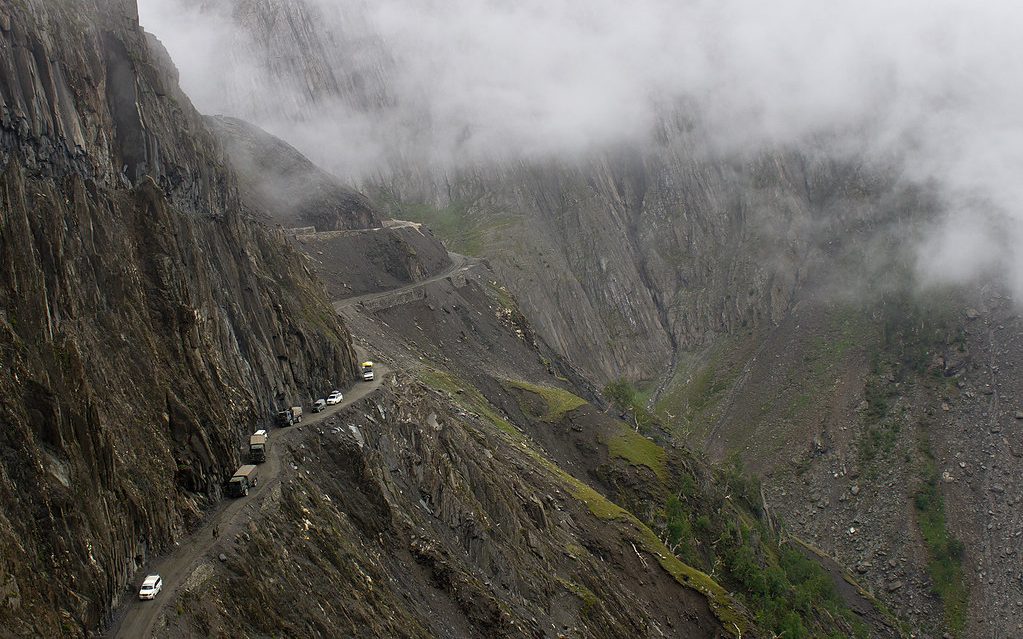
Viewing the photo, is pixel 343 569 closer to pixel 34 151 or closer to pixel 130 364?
pixel 130 364

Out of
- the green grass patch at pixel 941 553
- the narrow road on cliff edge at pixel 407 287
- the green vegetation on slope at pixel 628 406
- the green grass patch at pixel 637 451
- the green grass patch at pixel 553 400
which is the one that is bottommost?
the green grass patch at pixel 941 553

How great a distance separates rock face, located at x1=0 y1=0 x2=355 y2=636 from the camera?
27.7 metres

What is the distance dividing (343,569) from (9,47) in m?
28.1

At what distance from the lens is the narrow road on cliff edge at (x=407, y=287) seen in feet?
328

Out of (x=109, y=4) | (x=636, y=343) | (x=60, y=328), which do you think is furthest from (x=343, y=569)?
(x=636, y=343)

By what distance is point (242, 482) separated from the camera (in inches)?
1550

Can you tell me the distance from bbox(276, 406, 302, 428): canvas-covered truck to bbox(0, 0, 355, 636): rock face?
0.82 m

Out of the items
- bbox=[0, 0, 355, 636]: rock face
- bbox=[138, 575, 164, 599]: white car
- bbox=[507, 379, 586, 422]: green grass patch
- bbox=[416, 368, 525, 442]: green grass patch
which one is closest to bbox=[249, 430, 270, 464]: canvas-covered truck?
bbox=[0, 0, 355, 636]: rock face

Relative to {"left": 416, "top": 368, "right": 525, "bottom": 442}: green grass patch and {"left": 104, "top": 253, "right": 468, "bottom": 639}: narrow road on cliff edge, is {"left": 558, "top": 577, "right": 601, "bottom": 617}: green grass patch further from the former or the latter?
{"left": 416, "top": 368, "right": 525, "bottom": 442}: green grass patch

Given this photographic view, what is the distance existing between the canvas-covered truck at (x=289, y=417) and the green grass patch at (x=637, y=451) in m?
45.8

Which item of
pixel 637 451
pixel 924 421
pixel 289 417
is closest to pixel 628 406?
pixel 637 451

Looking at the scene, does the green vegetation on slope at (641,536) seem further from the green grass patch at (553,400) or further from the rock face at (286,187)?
the rock face at (286,187)

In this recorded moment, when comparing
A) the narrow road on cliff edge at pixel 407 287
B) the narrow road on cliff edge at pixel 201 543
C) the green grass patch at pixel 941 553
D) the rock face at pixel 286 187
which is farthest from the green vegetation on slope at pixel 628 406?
the narrow road on cliff edge at pixel 201 543

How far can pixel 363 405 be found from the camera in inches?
2111
